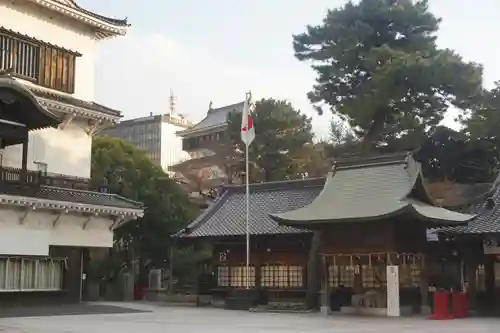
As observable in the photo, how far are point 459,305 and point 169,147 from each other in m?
63.6

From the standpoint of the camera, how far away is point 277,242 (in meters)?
31.7

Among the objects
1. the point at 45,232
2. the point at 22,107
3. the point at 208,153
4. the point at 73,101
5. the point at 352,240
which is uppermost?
the point at 208,153

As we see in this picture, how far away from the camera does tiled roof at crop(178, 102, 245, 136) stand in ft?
218

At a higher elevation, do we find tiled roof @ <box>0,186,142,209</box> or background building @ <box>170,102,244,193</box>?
background building @ <box>170,102,244,193</box>

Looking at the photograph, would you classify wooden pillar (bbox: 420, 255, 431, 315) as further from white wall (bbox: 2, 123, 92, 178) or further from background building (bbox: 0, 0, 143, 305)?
white wall (bbox: 2, 123, 92, 178)

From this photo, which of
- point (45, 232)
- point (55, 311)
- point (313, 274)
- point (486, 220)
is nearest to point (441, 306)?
point (486, 220)

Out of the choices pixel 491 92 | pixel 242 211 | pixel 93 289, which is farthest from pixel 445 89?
pixel 93 289

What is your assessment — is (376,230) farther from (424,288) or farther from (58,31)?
(58,31)

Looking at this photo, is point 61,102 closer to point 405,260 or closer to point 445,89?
point 405,260

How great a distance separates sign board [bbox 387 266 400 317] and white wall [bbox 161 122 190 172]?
200 ft

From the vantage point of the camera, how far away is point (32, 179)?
25328 millimetres

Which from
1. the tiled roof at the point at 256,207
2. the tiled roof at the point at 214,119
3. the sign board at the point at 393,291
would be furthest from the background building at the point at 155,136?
the sign board at the point at 393,291

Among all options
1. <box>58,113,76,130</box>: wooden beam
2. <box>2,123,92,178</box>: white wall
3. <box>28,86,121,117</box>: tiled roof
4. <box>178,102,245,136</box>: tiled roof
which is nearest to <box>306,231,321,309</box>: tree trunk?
<box>28,86,121,117</box>: tiled roof

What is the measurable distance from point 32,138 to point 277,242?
1211 centimetres
